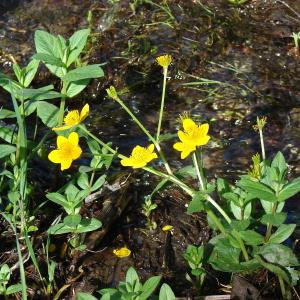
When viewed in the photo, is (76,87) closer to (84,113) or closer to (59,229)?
(84,113)

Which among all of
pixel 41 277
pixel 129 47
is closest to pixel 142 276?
pixel 41 277

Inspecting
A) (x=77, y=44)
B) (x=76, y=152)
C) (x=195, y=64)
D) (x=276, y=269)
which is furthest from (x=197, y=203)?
(x=195, y=64)

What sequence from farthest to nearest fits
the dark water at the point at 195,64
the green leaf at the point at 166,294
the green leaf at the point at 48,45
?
the dark water at the point at 195,64 < the green leaf at the point at 48,45 < the green leaf at the point at 166,294

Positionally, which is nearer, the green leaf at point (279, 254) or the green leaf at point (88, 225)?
the green leaf at point (279, 254)

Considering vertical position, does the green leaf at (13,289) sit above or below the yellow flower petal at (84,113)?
below

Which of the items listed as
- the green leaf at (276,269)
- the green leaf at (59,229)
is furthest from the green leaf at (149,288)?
the green leaf at (59,229)

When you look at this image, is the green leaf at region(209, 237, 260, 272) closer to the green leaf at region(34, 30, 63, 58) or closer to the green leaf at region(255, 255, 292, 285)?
the green leaf at region(255, 255, 292, 285)

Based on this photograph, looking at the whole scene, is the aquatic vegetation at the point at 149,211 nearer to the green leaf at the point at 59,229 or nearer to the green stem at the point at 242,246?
the green leaf at the point at 59,229

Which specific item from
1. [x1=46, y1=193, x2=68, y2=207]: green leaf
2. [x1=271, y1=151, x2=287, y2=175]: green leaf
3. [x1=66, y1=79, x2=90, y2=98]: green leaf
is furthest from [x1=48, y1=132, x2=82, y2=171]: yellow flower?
[x1=271, y1=151, x2=287, y2=175]: green leaf
